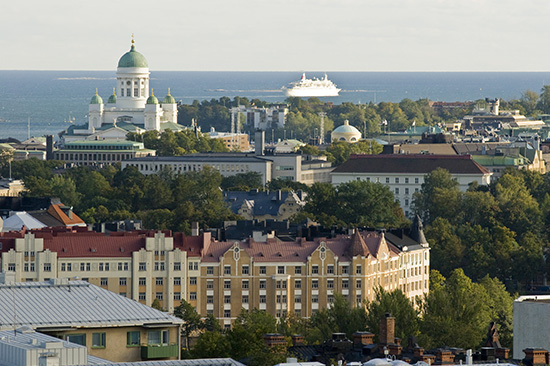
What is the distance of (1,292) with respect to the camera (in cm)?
3591

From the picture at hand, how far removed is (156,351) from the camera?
35.0 m

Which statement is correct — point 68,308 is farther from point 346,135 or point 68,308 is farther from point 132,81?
point 132,81

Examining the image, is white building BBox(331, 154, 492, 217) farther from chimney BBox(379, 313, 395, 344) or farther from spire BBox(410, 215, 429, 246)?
chimney BBox(379, 313, 395, 344)

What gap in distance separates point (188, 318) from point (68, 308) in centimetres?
3099

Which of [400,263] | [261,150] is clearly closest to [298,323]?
[400,263]

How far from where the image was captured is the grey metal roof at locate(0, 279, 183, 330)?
34594 mm

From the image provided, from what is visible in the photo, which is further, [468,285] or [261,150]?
[261,150]

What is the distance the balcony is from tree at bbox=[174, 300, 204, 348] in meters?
28.1

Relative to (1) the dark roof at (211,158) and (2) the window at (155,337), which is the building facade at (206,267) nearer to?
(2) the window at (155,337)

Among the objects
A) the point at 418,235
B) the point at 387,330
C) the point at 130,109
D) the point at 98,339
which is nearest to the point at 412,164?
the point at 418,235

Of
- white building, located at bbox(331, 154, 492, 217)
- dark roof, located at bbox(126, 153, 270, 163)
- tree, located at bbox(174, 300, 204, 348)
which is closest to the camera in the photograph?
tree, located at bbox(174, 300, 204, 348)

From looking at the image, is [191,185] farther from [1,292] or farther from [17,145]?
[1,292]

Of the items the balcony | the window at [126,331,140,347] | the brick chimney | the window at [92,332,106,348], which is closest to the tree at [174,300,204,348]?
the brick chimney

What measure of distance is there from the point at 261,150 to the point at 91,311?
116047mm
